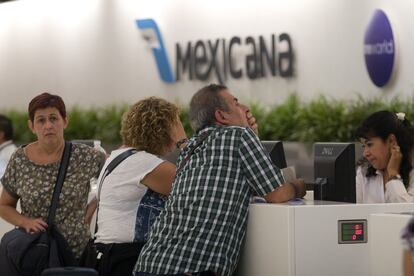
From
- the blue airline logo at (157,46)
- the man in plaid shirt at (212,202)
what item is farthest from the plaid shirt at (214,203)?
the blue airline logo at (157,46)

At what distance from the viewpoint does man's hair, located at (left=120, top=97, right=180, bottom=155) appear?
15.5 ft

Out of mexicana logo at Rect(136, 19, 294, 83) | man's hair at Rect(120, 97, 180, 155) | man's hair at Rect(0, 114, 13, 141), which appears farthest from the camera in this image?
mexicana logo at Rect(136, 19, 294, 83)

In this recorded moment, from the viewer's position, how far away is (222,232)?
161 inches

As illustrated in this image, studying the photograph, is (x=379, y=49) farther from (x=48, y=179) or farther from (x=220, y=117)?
(x=220, y=117)

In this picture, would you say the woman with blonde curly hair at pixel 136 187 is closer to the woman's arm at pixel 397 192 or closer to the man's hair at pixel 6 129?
the woman's arm at pixel 397 192

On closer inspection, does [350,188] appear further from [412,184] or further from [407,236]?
[407,236]

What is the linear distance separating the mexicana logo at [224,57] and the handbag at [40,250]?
558cm

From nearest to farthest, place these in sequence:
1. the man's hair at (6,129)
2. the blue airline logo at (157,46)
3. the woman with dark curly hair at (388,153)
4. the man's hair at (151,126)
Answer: the man's hair at (151,126) → the woman with dark curly hair at (388,153) → the man's hair at (6,129) → the blue airline logo at (157,46)

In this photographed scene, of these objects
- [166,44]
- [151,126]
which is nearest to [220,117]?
[151,126]

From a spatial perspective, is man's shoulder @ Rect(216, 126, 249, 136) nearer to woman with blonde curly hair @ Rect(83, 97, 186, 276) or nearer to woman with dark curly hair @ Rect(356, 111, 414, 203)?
woman with blonde curly hair @ Rect(83, 97, 186, 276)

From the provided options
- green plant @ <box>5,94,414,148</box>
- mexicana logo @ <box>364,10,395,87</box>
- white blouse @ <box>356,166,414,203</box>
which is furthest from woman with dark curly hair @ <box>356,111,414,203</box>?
mexicana logo @ <box>364,10,395,87</box>

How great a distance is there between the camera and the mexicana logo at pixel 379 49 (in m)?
8.99

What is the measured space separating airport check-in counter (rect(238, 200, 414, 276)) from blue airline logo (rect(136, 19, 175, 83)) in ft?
24.7

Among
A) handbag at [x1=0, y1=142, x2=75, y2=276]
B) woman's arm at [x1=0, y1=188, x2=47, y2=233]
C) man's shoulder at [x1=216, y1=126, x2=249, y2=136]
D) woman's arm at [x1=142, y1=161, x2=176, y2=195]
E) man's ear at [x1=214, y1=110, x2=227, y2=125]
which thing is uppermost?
man's ear at [x1=214, y1=110, x2=227, y2=125]
